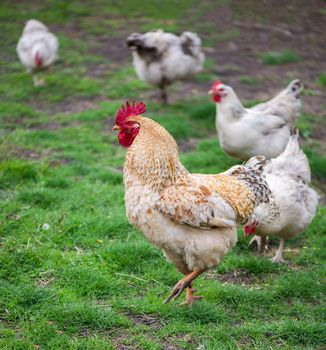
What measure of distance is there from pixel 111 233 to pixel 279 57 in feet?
25.8

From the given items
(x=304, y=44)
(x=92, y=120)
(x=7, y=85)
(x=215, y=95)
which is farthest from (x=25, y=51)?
(x=304, y=44)

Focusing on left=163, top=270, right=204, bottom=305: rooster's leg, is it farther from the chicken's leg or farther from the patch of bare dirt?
the patch of bare dirt

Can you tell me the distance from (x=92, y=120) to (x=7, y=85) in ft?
8.64

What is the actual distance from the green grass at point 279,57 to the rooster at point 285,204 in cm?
625

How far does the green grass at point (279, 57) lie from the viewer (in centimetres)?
1212

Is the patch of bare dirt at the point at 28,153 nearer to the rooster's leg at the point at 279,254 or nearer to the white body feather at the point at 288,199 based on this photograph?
the white body feather at the point at 288,199

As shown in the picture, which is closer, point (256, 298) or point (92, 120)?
point (256, 298)

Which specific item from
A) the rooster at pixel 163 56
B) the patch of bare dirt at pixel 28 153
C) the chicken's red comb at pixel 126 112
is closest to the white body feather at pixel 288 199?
the chicken's red comb at pixel 126 112

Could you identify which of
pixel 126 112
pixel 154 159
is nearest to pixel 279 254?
pixel 154 159

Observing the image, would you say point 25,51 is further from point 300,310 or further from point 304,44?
point 300,310

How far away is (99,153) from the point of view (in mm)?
8070

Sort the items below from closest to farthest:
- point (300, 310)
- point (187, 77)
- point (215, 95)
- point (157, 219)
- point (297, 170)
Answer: point (157, 219) < point (300, 310) < point (297, 170) < point (215, 95) < point (187, 77)

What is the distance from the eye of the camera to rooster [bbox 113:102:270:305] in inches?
166

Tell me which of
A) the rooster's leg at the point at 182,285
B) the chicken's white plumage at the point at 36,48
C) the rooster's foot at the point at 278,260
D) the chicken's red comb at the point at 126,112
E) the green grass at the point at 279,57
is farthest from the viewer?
the green grass at the point at 279,57
